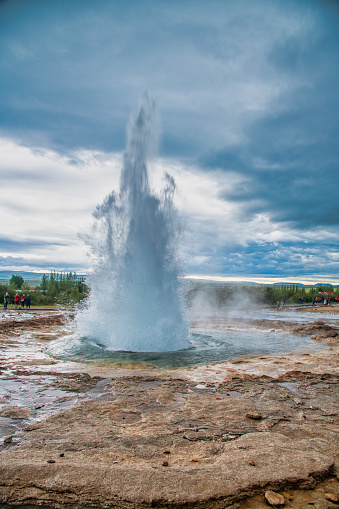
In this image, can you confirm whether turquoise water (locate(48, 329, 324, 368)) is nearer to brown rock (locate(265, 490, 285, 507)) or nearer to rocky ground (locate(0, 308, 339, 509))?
rocky ground (locate(0, 308, 339, 509))

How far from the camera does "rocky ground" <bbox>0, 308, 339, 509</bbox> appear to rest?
2.89 m

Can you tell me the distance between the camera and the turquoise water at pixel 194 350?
10164 mm

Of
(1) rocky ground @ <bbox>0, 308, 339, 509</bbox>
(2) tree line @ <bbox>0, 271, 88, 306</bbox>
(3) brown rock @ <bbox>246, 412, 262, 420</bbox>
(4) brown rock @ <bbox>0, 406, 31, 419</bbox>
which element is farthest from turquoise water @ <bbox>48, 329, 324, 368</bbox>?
(2) tree line @ <bbox>0, 271, 88, 306</bbox>

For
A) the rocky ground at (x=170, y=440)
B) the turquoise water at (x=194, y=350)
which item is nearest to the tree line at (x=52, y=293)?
the turquoise water at (x=194, y=350)

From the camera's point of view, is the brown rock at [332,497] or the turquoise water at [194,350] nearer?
the brown rock at [332,497]

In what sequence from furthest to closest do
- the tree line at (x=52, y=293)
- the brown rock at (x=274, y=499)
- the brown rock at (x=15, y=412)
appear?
the tree line at (x=52, y=293)
the brown rock at (x=15, y=412)
the brown rock at (x=274, y=499)

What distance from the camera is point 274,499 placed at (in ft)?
9.22

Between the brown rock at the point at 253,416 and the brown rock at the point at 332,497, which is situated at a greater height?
Result: the brown rock at the point at 332,497

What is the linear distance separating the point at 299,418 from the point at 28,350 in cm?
923

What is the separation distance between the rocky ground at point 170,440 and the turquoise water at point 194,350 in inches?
85.4

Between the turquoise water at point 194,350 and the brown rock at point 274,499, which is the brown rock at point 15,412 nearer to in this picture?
the brown rock at point 274,499

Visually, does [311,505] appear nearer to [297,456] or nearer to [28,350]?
[297,456]

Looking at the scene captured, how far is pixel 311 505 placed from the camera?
9.14ft

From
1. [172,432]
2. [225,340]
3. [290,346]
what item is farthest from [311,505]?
[225,340]
